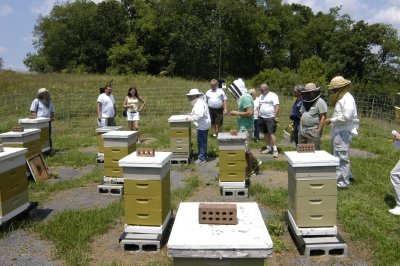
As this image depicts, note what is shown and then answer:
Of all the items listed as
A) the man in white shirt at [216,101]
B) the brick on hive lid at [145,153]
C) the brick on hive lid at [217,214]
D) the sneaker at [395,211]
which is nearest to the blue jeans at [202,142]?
the man in white shirt at [216,101]

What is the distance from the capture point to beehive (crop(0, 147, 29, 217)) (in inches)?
206

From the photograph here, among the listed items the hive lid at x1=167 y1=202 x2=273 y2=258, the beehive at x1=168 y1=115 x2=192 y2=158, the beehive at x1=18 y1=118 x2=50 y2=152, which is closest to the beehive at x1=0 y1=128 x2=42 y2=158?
the beehive at x1=18 y1=118 x2=50 y2=152

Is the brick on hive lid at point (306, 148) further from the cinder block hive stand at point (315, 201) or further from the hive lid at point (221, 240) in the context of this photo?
the hive lid at point (221, 240)

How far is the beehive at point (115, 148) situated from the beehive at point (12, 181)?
161cm

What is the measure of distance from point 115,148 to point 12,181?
1.99 m

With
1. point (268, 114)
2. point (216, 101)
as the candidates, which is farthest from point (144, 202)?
point (216, 101)

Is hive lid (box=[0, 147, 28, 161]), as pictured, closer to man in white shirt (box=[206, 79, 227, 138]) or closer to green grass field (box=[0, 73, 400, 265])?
green grass field (box=[0, 73, 400, 265])

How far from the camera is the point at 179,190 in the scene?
7.09 m

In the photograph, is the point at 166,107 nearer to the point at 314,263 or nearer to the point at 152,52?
the point at 314,263

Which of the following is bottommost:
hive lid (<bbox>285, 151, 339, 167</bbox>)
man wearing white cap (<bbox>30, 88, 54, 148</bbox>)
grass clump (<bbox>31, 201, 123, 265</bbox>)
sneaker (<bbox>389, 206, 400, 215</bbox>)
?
grass clump (<bbox>31, 201, 123, 265</bbox>)

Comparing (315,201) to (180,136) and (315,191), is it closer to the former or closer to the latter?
(315,191)

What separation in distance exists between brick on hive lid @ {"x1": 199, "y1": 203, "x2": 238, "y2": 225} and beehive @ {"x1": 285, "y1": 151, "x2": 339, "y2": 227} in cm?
206

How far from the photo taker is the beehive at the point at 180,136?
9.09 meters

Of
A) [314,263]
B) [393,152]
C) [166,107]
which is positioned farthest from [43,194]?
[166,107]
